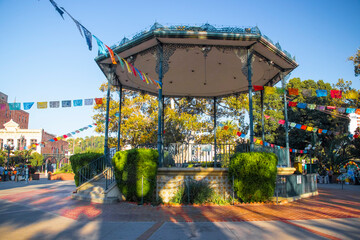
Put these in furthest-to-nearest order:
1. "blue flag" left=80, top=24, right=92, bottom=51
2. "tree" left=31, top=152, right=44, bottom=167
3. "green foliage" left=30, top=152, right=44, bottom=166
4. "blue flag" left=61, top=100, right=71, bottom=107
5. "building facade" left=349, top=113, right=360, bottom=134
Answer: "tree" left=31, top=152, right=44, bottom=167 < "green foliage" left=30, top=152, right=44, bottom=166 < "building facade" left=349, top=113, right=360, bottom=134 < "blue flag" left=61, top=100, right=71, bottom=107 < "blue flag" left=80, top=24, right=92, bottom=51

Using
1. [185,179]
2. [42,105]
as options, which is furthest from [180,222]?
[42,105]

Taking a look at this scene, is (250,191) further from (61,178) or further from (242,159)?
(61,178)

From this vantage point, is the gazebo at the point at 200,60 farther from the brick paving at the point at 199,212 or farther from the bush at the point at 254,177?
the brick paving at the point at 199,212

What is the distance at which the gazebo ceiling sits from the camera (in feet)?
35.6

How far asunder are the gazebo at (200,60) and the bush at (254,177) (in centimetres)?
110

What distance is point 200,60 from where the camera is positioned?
533 inches

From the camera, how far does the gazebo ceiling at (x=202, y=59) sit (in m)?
10.9

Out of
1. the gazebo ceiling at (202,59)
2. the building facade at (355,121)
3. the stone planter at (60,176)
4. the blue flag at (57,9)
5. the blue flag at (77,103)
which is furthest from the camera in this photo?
the stone planter at (60,176)

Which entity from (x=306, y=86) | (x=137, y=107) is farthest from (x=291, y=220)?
(x=306, y=86)

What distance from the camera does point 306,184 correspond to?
1231 cm

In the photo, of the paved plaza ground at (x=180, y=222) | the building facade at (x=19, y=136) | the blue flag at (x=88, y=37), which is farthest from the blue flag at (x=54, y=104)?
the building facade at (x=19, y=136)

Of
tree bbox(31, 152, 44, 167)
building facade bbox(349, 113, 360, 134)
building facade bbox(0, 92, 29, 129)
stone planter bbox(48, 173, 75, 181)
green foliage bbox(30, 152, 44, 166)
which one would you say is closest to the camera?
building facade bbox(349, 113, 360, 134)

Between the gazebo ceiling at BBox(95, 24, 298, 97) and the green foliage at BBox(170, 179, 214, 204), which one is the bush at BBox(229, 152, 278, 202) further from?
the gazebo ceiling at BBox(95, 24, 298, 97)

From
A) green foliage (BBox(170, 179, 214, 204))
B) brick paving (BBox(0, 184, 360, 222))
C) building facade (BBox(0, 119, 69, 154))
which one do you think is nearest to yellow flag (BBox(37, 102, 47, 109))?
brick paving (BBox(0, 184, 360, 222))
